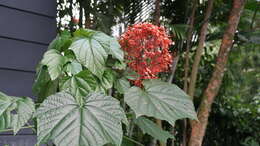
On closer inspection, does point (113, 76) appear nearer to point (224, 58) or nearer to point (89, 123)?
point (89, 123)

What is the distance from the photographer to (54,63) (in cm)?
118

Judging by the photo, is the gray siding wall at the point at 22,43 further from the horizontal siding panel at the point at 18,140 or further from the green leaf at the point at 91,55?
the green leaf at the point at 91,55

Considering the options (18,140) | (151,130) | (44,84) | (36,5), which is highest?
(36,5)

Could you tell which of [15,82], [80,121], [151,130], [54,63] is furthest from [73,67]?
[15,82]

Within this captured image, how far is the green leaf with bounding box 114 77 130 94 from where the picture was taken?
1.38 meters

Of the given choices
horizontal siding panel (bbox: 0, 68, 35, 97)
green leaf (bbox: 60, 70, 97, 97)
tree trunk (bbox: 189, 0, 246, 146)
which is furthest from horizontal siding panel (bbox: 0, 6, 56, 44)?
→ tree trunk (bbox: 189, 0, 246, 146)

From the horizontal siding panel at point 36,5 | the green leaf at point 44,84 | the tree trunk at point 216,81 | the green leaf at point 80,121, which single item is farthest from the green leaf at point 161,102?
the horizontal siding panel at point 36,5

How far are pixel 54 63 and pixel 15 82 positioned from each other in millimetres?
809

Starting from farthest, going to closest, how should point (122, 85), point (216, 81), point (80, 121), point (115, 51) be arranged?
point (216, 81) → point (122, 85) → point (115, 51) → point (80, 121)

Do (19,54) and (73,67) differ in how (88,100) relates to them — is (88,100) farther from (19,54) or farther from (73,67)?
(19,54)

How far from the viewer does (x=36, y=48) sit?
2004 millimetres

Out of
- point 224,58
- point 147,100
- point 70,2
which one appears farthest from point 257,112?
point 147,100

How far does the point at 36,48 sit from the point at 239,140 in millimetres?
2303

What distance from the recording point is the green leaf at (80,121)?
2.93 ft
